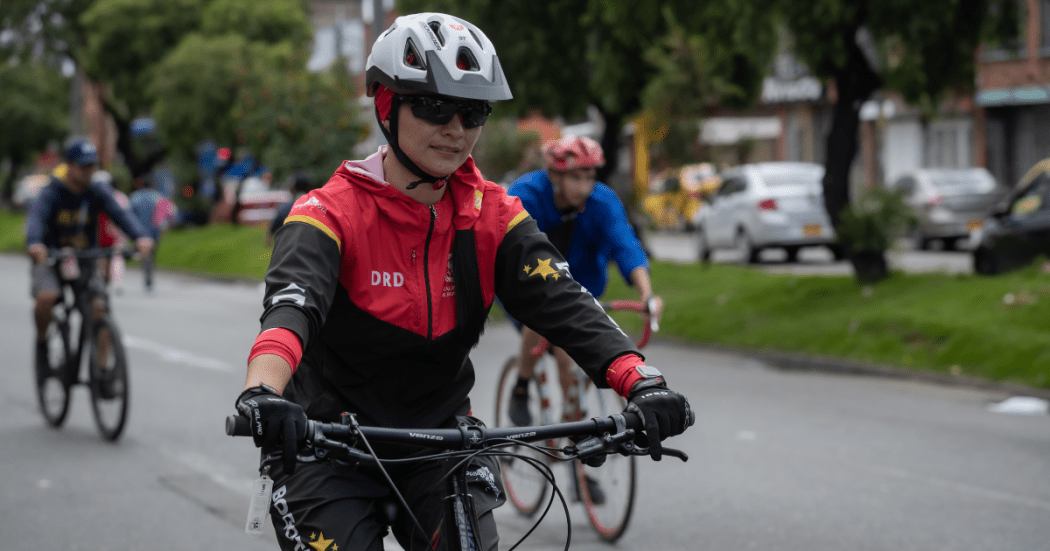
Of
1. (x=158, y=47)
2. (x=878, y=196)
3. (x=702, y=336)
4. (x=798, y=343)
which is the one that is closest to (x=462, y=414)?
(x=798, y=343)

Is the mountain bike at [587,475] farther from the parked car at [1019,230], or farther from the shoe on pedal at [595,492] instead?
the parked car at [1019,230]

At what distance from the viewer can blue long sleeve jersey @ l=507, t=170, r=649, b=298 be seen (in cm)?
590

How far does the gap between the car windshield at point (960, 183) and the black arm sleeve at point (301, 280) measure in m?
22.3

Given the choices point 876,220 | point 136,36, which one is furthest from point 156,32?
point 876,220

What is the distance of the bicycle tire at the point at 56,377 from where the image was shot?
28.6ft

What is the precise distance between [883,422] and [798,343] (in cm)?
404

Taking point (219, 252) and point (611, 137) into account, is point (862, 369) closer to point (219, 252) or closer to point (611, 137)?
point (611, 137)

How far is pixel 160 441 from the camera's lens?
849 cm

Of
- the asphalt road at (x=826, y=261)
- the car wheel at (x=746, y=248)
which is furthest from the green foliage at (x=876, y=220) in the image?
the car wheel at (x=746, y=248)

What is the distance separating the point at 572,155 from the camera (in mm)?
5688

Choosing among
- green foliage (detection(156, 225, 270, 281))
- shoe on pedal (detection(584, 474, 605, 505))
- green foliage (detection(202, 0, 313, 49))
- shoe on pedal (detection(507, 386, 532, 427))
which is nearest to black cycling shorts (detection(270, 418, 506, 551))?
shoe on pedal (detection(584, 474, 605, 505))

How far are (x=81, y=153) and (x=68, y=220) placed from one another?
1.90 feet

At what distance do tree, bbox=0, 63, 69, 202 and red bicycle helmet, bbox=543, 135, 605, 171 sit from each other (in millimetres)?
55366

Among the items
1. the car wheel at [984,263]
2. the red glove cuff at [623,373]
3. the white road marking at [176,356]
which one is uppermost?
the red glove cuff at [623,373]
